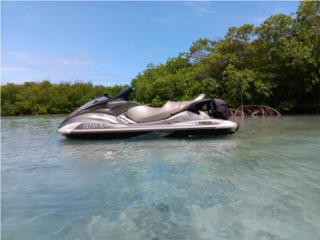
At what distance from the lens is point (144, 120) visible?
6.99m

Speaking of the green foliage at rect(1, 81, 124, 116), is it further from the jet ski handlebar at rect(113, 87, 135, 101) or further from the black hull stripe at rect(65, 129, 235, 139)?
the black hull stripe at rect(65, 129, 235, 139)

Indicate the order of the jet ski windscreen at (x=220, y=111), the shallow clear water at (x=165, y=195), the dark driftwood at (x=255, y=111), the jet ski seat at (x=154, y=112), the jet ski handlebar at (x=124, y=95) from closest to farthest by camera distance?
1. the shallow clear water at (x=165, y=195)
2. the jet ski seat at (x=154, y=112)
3. the jet ski windscreen at (x=220, y=111)
4. the jet ski handlebar at (x=124, y=95)
5. the dark driftwood at (x=255, y=111)

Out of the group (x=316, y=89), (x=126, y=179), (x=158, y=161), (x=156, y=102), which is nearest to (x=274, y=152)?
(x=158, y=161)

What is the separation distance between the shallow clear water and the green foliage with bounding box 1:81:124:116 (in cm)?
3324

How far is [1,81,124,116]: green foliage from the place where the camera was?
38125 millimetres

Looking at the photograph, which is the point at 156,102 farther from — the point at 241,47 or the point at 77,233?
the point at 77,233

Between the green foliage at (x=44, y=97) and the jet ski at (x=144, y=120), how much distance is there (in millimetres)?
30336

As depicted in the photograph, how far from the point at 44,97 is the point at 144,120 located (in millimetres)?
35066

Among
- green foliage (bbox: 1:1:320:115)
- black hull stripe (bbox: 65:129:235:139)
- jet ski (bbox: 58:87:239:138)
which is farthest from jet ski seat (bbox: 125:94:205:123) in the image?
green foliage (bbox: 1:1:320:115)

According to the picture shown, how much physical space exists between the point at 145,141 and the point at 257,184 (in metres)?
3.69

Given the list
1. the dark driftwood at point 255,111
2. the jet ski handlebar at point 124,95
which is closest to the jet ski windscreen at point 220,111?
the jet ski handlebar at point 124,95

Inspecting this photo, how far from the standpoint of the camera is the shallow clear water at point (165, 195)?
218 centimetres

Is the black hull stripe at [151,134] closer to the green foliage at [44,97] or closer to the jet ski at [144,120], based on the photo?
the jet ski at [144,120]

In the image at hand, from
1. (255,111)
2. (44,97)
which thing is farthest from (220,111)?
(44,97)
